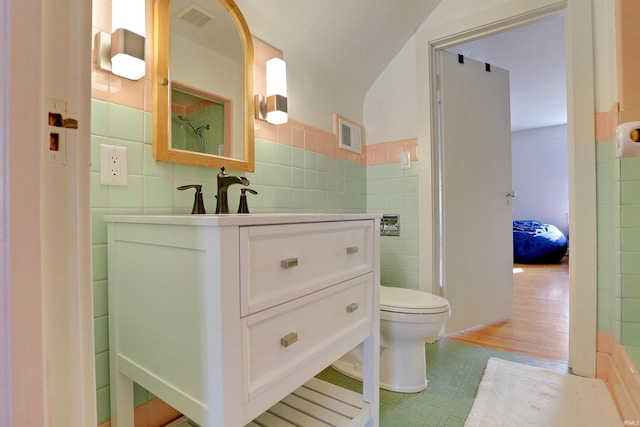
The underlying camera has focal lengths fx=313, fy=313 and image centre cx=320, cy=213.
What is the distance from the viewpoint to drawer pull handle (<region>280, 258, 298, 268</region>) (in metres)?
0.83

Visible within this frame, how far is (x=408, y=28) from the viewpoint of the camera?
6.79 ft

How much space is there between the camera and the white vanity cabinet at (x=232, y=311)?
69 cm

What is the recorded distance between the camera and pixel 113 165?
0.97m

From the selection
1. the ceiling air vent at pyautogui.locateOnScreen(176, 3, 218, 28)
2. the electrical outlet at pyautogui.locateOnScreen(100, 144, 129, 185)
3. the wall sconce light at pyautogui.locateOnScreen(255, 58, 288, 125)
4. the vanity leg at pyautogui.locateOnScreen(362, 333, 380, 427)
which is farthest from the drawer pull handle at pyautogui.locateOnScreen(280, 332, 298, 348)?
the ceiling air vent at pyautogui.locateOnScreen(176, 3, 218, 28)

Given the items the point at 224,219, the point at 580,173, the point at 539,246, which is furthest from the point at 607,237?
the point at 539,246

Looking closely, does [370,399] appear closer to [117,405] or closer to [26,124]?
[117,405]

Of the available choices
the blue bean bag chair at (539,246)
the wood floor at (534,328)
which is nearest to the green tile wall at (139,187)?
the wood floor at (534,328)

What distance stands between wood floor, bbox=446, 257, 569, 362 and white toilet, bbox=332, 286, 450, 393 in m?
0.75

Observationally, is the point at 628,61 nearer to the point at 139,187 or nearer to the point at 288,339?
the point at 288,339

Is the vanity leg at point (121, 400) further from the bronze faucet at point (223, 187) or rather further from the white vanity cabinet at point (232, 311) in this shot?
the bronze faucet at point (223, 187)

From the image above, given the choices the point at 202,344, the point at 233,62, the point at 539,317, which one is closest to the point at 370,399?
the point at 202,344

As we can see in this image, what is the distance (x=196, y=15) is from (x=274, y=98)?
425 millimetres

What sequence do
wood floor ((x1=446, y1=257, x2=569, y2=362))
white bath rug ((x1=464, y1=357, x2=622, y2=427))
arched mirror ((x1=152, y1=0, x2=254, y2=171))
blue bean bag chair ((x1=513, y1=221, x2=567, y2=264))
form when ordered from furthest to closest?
1. blue bean bag chair ((x1=513, y1=221, x2=567, y2=264))
2. wood floor ((x1=446, y1=257, x2=569, y2=362))
3. white bath rug ((x1=464, y1=357, x2=622, y2=427))
4. arched mirror ((x1=152, y1=0, x2=254, y2=171))

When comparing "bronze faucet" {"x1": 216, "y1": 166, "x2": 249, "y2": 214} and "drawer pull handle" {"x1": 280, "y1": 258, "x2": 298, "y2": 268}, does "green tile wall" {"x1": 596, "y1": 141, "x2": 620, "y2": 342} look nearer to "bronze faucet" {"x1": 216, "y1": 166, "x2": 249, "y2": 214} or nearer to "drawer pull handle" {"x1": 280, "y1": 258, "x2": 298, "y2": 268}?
"drawer pull handle" {"x1": 280, "y1": 258, "x2": 298, "y2": 268}
